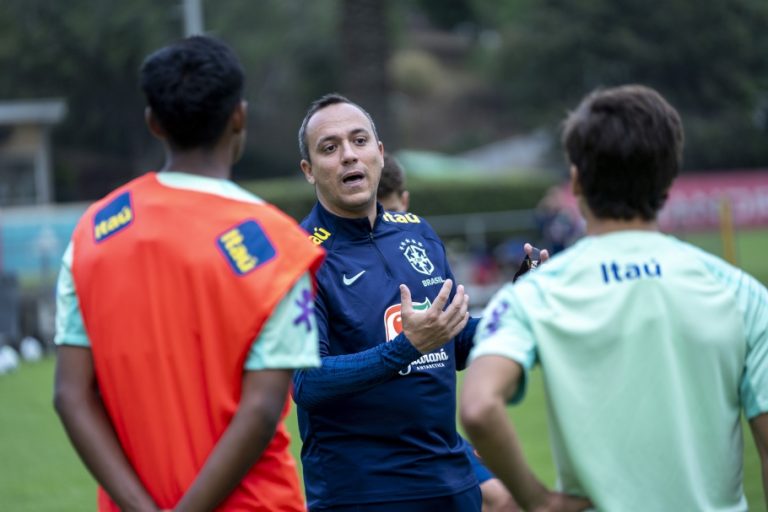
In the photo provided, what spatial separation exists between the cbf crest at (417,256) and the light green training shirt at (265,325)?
1.30 metres

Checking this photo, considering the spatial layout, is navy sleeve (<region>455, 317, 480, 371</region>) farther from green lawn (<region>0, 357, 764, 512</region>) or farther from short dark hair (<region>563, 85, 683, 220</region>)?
green lawn (<region>0, 357, 764, 512</region>)

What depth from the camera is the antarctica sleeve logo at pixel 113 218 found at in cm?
301

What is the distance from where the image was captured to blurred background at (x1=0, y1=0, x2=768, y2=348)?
3647cm

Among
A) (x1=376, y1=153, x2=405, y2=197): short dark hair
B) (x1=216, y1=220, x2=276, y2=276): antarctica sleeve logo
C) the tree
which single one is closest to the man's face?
(x1=376, y1=153, x2=405, y2=197): short dark hair

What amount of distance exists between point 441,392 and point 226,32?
2038 inches

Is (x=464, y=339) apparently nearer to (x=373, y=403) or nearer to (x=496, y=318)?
(x=373, y=403)

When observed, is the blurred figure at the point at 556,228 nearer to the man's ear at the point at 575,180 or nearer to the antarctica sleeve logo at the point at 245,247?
the man's ear at the point at 575,180

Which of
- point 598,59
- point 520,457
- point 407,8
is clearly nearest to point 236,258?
point 520,457

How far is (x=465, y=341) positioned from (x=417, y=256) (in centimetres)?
37

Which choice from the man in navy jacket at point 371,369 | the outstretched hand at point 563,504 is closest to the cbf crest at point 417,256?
the man in navy jacket at point 371,369

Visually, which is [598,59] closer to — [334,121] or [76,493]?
[76,493]

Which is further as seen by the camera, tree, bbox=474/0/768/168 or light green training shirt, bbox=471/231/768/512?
tree, bbox=474/0/768/168

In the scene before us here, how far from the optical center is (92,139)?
57094 mm

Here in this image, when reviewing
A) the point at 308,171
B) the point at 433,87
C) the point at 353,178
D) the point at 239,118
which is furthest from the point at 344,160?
the point at 433,87
